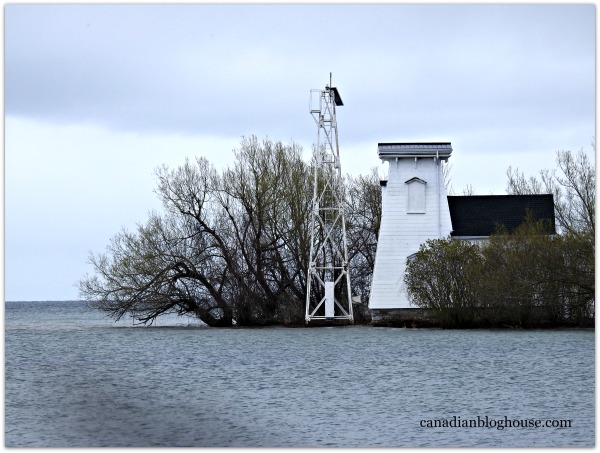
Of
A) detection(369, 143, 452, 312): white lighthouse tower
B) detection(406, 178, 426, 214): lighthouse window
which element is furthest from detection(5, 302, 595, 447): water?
detection(406, 178, 426, 214): lighthouse window

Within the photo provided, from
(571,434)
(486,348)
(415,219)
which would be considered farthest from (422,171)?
(571,434)

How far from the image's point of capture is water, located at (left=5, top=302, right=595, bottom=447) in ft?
64.9

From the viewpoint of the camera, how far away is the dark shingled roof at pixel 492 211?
177 ft

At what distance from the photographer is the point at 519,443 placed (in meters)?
18.5

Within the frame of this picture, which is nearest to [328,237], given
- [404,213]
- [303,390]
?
[404,213]

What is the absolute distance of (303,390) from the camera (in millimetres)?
27453

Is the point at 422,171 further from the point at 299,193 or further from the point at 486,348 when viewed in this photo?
the point at 486,348

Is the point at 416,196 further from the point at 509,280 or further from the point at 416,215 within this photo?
the point at 509,280

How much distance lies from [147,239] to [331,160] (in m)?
10.3

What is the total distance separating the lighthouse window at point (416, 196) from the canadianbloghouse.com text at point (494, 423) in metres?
31.6

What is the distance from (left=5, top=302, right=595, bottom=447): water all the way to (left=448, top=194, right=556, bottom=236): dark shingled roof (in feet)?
26.4

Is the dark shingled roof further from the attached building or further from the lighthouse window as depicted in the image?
the lighthouse window

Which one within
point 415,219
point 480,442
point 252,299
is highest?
point 415,219

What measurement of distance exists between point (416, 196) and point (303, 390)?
27119mm
